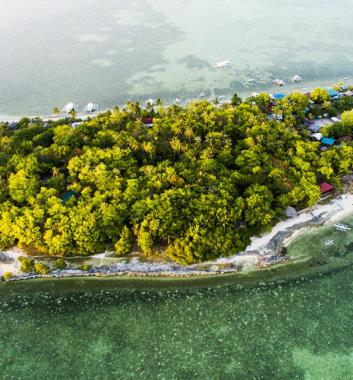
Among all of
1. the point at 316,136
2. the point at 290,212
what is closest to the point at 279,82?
the point at 316,136

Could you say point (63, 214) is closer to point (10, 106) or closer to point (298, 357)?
point (298, 357)

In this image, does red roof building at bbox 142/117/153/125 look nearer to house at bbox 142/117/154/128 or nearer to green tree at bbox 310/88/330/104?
house at bbox 142/117/154/128

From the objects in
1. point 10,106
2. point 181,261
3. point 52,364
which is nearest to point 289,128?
point 181,261

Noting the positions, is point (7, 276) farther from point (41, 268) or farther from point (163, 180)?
point (163, 180)

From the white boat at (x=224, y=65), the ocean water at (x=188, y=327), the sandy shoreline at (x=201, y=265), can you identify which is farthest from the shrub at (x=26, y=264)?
the white boat at (x=224, y=65)

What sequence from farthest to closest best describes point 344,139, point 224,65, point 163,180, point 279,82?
Answer: point 224,65 → point 279,82 → point 344,139 → point 163,180

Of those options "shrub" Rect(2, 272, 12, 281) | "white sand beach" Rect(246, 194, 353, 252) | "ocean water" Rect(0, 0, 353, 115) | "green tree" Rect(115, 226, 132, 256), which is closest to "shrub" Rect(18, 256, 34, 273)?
"shrub" Rect(2, 272, 12, 281)
